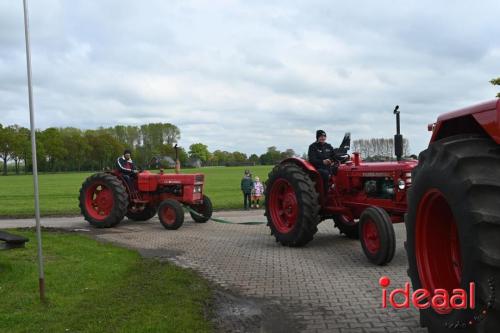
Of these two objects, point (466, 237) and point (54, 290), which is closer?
point (466, 237)

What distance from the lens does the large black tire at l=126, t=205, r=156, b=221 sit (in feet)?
45.3

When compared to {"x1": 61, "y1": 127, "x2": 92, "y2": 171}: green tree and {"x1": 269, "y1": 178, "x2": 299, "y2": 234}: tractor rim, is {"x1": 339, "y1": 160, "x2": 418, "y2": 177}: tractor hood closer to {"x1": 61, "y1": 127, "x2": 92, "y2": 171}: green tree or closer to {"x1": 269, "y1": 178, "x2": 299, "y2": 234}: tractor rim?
{"x1": 269, "y1": 178, "x2": 299, "y2": 234}: tractor rim

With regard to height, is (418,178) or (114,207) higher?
(418,178)

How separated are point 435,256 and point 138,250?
6372 millimetres

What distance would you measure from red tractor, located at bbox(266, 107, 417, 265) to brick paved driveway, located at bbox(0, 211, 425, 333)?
355 millimetres

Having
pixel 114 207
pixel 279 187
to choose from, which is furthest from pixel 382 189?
pixel 114 207

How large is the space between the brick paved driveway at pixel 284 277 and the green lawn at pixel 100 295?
0.37m

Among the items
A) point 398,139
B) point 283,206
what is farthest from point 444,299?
point 283,206

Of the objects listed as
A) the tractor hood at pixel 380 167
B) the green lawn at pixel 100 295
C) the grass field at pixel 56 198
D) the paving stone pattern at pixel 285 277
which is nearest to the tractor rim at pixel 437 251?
the paving stone pattern at pixel 285 277

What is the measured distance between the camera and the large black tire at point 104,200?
12422mm

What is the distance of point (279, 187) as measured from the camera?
975 cm

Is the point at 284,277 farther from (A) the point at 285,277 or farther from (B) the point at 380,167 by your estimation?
(B) the point at 380,167

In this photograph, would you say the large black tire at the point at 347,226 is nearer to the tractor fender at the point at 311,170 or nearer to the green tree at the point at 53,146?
the tractor fender at the point at 311,170

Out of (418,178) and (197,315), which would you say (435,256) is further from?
(197,315)
